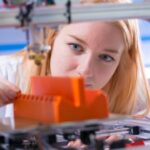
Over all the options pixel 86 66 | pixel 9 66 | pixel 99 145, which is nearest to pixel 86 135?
pixel 99 145

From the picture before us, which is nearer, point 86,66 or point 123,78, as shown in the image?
point 86,66


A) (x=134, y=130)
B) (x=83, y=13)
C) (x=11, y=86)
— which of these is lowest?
→ (x=134, y=130)

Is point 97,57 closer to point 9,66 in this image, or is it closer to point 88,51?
point 88,51

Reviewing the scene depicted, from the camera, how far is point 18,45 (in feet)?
5.98

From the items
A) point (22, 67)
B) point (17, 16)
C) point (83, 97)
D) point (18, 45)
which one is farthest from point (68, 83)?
point (18, 45)

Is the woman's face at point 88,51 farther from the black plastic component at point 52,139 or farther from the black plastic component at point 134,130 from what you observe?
the black plastic component at point 52,139

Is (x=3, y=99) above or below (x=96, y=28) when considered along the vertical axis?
below

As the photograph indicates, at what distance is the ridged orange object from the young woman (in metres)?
0.15

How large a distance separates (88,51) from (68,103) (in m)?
0.42

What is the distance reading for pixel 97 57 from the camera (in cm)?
100

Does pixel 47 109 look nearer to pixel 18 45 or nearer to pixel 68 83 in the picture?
pixel 68 83

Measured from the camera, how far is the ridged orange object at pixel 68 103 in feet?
1.95

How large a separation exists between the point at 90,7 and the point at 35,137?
9.1 inches

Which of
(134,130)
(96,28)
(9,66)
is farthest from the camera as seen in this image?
(9,66)
